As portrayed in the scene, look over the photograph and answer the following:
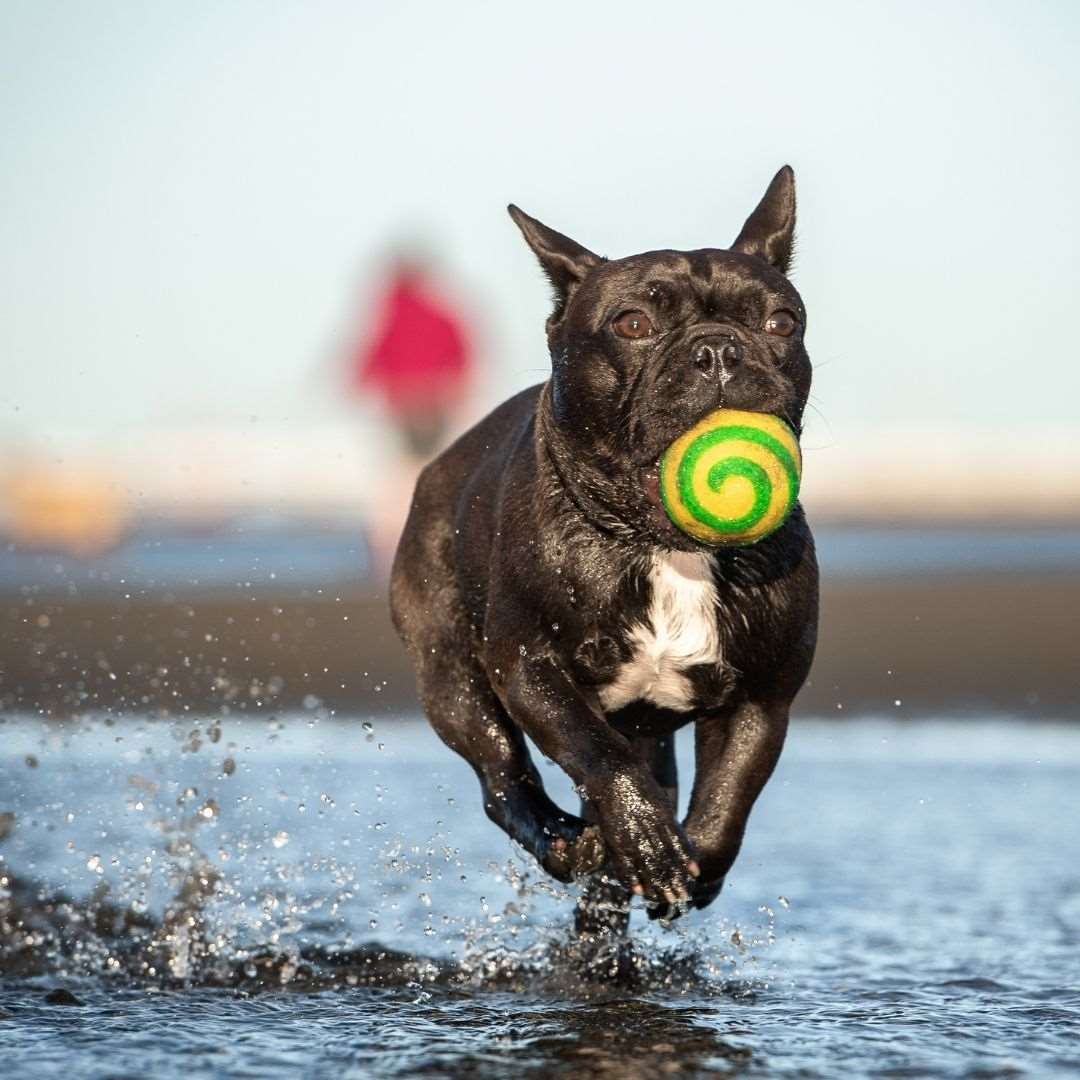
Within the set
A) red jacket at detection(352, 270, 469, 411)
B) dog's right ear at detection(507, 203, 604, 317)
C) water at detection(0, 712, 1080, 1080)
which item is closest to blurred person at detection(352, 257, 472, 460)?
red jacket at detection(352, 270, 469, 411)

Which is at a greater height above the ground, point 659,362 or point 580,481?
point 659,362

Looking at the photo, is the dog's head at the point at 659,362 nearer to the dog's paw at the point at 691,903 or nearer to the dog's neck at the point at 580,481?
the dog's neck at the point at 580,481

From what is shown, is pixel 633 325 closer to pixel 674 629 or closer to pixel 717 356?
pixel 717 356

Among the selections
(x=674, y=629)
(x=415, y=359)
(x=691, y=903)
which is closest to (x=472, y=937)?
(x=691, y=903)

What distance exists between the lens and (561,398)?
5707mm

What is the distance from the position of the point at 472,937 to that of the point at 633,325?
2.08 meters

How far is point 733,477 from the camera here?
5.06 meters

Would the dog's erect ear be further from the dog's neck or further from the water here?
the water

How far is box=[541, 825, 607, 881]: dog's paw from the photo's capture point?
5.54 meters

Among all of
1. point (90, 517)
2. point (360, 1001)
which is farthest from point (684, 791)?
point (90, 517)

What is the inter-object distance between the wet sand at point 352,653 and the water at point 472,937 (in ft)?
7.45

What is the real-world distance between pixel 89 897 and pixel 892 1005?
9.17 ft

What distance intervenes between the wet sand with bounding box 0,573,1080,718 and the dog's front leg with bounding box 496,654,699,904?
15.8 ft

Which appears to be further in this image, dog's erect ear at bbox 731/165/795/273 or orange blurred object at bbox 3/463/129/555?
orange blurred object at bbox 3/463/129/555
